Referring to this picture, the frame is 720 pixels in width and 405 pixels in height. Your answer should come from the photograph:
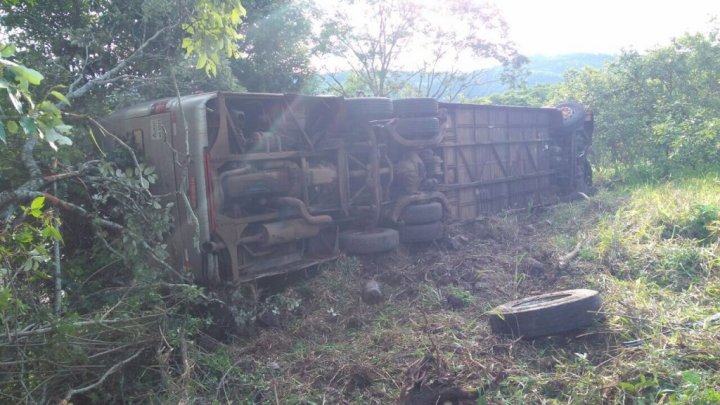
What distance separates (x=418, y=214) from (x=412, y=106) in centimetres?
145

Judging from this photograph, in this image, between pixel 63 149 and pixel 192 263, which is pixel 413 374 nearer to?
pixel 192 263

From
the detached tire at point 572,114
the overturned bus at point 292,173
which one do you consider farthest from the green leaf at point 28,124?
the detached tire at point 572,114

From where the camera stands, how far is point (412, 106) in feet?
24.4

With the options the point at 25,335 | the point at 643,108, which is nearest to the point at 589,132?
the point at 643,108

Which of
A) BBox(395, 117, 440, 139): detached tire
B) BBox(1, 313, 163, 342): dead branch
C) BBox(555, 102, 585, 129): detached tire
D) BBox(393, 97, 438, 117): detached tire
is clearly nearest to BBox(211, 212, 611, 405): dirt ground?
BBox(1, 313, 163, 342): dead branch

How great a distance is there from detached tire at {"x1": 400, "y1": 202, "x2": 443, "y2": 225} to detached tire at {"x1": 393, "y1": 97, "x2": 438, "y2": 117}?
1237 millimetres

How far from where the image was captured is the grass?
375 centimetres

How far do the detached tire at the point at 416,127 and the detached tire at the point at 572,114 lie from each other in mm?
6141

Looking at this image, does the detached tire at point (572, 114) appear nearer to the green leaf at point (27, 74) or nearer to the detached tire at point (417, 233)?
the detached tire at point (417, 233)

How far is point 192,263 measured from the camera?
18.2 feet

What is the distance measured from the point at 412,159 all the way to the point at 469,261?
5.34 feet

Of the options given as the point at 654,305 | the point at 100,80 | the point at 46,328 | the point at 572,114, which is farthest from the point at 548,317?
the point at 572,114

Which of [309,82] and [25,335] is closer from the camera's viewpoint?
[25,335]

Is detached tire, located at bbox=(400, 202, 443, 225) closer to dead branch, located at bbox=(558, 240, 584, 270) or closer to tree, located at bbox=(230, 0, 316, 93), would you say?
dead branch, located at bbox=(558, 240, 584, 270)
